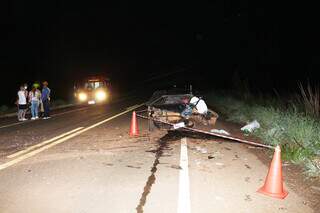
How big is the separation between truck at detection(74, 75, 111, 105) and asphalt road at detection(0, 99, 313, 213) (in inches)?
747

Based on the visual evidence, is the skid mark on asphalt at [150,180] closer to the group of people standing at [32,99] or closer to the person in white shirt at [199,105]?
the person in white shirt at [199,105]

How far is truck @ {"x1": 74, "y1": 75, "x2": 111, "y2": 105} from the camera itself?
2916cm

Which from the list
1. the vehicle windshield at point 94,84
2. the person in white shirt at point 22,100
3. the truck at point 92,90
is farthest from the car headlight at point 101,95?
the person in white shirt at point 22,100

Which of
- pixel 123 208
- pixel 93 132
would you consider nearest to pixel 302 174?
pixel 123 208

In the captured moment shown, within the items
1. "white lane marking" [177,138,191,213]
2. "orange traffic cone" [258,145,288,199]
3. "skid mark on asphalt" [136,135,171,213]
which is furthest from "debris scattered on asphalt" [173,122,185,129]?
"orange traffic cone" [258,145,288,199]

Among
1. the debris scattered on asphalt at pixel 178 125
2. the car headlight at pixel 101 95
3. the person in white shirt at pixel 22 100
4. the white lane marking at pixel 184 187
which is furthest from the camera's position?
the car headlight at pixel 101 95

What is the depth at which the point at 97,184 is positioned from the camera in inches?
228

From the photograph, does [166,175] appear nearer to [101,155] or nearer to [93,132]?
[101,155]

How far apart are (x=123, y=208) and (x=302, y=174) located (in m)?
3.68

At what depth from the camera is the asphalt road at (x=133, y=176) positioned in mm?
4906

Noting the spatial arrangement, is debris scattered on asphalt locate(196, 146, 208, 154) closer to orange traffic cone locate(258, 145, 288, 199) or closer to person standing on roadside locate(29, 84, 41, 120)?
orange traffic cone locate(258, 145, 288, 199)

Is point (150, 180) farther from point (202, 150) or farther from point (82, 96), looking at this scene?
point (82, 96)

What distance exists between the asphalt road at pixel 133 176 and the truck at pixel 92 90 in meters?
19.0

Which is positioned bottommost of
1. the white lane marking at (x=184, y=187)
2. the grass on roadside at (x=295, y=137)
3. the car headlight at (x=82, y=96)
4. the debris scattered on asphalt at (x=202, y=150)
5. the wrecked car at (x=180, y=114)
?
the white lane marking at (x=184, y=187)
